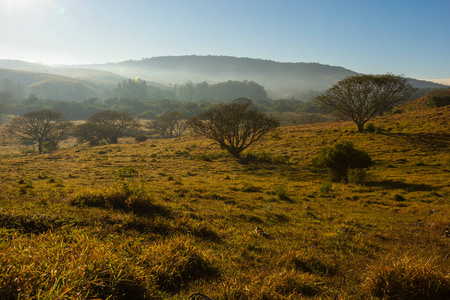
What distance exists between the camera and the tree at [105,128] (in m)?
50.4

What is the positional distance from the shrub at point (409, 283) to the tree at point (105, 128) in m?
56.8

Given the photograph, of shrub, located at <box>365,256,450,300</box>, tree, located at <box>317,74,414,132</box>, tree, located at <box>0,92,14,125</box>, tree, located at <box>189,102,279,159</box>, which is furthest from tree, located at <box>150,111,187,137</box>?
tree, located at <box>0,92,14,125</box>

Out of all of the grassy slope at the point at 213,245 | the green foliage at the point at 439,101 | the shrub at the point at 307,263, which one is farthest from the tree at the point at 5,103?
the green foliage at the point at 439,101

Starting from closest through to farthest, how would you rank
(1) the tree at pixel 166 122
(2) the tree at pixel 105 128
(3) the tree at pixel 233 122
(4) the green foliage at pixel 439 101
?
(3) the tree at pixel 233 122 → (2) the tree at pixel 105 128 → (4) the green foliage at pixel 439 101 → (1) the tree at pixel 166 122

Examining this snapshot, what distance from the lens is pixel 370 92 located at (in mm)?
33250

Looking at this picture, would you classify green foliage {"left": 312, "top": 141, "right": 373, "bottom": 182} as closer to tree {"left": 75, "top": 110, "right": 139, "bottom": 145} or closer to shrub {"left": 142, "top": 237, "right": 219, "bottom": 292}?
shrub {"left": 142, "top": 237, "right": 219, "bottom": 292}

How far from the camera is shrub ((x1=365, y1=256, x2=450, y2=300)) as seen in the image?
3.28m

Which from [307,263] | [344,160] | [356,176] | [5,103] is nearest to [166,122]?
[344,160]

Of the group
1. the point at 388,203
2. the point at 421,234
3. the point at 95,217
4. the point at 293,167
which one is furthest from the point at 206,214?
the point at 293,167

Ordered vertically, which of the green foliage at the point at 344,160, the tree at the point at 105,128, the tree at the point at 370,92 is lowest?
the tree at the point at 105,128

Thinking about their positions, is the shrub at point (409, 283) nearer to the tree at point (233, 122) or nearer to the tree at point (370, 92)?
the tree at point (233, 122)

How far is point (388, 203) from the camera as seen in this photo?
1196 cm

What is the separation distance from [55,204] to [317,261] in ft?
22.8

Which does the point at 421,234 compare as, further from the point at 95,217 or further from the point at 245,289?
the point at 95,217
